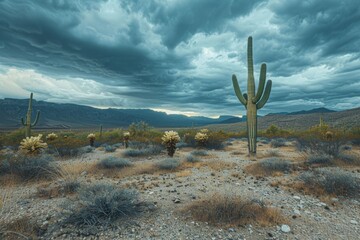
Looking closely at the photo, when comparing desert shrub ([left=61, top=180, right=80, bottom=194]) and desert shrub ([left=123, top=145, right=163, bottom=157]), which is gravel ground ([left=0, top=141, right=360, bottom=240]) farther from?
desert shrub ([left=123, top=145, right=163, bottom=157])

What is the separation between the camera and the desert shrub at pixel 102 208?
3800mm

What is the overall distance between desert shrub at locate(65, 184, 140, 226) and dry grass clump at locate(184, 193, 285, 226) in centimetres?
116

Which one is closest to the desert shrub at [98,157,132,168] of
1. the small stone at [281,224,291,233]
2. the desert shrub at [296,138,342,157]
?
the small stone at [281,224,291,233]

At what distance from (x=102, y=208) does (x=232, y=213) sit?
243cm

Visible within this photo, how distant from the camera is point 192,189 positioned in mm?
5941

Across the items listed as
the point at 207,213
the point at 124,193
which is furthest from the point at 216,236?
the point at 124,193

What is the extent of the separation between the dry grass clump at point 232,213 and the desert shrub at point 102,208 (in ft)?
3.80

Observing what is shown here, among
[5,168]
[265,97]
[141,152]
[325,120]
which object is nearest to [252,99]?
[265,97]

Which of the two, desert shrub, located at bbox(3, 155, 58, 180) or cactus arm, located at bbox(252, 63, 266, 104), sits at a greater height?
cactus arm, located at bbox(252, 63, 266, 104)

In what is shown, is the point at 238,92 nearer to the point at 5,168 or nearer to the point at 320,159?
the point at 320,159

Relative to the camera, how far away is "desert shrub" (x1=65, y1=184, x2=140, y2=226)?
380 cm

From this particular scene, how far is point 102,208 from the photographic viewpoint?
13.1 feet

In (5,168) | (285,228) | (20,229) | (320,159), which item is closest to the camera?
(20,229)

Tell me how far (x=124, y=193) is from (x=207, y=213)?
180 cm
